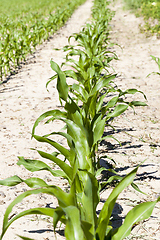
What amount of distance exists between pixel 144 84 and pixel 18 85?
7.08 feet

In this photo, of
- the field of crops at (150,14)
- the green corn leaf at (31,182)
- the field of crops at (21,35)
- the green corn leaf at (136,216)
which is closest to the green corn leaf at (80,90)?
the green corn leaf at (31,182)

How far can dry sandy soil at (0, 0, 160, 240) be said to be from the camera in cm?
155

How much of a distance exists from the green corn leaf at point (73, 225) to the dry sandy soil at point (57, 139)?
1.58 ft

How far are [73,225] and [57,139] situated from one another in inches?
65.3

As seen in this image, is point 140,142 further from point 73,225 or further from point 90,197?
point 73,225

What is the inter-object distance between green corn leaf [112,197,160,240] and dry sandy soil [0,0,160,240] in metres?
0.40

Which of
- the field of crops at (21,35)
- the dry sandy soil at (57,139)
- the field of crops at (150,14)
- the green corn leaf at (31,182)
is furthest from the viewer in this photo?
the field of crops at (150,14)

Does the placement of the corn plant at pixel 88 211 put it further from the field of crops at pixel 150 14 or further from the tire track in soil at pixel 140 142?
the field of crops at pixel 150 14

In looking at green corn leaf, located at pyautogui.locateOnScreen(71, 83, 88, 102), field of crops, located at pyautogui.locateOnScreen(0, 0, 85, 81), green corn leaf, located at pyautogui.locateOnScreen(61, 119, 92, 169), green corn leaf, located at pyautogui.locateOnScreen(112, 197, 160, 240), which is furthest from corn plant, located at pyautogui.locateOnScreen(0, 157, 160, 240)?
field of crops, located at pyautogui.locateOnScreen(0, 0, 85, 81)

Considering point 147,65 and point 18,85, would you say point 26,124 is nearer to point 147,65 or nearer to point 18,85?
point 18,85

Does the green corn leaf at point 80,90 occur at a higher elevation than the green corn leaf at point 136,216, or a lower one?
higher

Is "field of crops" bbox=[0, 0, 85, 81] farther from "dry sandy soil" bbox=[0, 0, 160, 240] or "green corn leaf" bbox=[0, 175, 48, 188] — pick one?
"green corn leaf" bbox=[0, 175, 48, 188]

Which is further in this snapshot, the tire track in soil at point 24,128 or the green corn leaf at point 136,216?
the tire track in soil at point 24,128

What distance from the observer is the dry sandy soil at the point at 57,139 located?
5.10 ft
